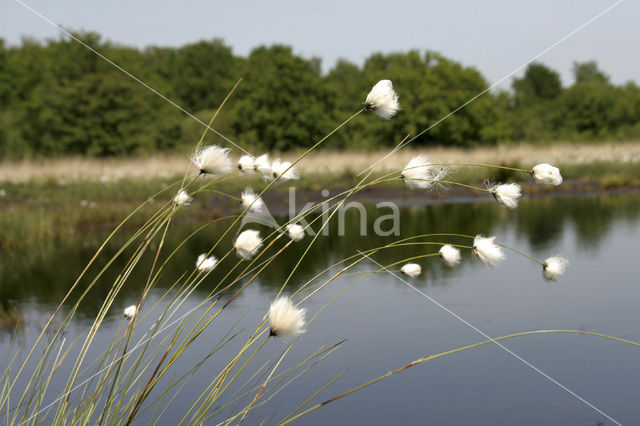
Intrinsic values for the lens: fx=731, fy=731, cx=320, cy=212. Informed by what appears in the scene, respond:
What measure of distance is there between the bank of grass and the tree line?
22.4 ft

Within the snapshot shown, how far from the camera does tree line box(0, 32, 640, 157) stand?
1190 inches

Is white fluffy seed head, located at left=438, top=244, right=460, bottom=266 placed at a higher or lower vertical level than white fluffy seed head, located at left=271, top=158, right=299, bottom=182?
lower

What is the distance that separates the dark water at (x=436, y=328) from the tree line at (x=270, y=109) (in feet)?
61.8

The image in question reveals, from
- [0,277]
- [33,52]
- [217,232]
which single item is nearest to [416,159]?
[0,277]

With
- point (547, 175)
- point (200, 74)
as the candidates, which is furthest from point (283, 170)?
point (200, 74)

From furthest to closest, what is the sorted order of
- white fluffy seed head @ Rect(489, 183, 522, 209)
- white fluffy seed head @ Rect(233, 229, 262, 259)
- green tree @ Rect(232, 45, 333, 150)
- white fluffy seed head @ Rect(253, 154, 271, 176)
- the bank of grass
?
green tree @ Rect(232, 45, 333, 150) → the bank of grass → white fluffy seed head @ Rect(253, 154, 271, 176) → white fluffy seed head @ Rect(233, 229, 262, 259) → white fluffy seed head @ Rect(489, 183, 522, 209)

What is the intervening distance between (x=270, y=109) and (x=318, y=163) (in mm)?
12835

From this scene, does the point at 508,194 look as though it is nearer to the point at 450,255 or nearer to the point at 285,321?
the point at 450,255

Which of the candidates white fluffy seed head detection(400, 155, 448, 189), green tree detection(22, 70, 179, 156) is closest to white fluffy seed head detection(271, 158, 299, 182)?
white fluffy seed head detection(400, 155, 448, 189)

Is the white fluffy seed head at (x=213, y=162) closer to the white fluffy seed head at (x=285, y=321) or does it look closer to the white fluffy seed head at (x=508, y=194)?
the white fluffy seed head at (x=285, y=321)

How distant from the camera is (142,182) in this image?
57.7ft

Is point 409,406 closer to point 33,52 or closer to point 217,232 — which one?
point 217,232

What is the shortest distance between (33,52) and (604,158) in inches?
1265

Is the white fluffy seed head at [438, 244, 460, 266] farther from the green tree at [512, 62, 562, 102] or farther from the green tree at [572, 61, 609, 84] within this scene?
the green tree at [572, 61, 609, 84]
